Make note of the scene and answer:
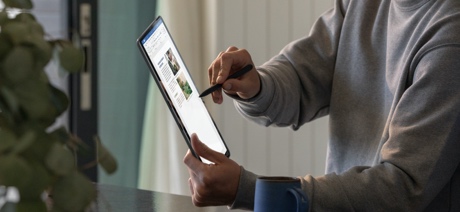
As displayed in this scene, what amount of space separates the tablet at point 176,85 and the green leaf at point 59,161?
1.08 metres

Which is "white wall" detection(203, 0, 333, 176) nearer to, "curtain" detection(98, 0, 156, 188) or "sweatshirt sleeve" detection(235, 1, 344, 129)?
"curtain" detection(98, 0, 156, 188)

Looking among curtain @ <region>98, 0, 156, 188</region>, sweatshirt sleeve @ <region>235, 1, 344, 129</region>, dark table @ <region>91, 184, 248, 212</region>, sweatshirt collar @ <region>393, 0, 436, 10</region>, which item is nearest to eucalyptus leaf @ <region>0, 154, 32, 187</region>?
dark table @ <region>91, 184, 248, 212</region>

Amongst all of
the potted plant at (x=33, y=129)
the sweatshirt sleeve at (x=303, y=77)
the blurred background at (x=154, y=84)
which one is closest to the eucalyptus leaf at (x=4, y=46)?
the potted plant at (x=33, y=129)

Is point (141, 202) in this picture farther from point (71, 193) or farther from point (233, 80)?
point (71, 193)

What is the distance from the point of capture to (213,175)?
54.2 inches

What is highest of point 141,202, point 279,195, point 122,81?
point 279,195

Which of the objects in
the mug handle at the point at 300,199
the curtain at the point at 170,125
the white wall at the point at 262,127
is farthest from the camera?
the curtain at the point at 170,125

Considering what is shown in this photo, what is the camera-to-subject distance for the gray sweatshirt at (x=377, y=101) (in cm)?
138

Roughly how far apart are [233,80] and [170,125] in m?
1.89

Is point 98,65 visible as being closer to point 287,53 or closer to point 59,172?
point 287,53

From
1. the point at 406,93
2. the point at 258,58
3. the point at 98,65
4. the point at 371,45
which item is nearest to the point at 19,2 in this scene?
the point at 406,93

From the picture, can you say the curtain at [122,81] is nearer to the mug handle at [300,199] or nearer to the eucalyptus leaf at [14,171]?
the mug handle at [300,199]

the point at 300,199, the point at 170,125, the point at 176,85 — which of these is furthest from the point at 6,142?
the point at 170,125

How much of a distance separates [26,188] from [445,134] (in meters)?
1.12
